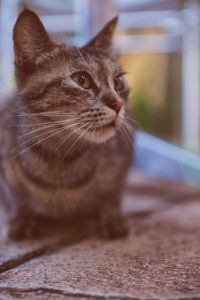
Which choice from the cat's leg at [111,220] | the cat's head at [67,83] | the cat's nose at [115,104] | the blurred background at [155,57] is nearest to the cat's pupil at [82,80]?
the cat's head at [67,83]

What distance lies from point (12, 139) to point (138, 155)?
5.13 ft

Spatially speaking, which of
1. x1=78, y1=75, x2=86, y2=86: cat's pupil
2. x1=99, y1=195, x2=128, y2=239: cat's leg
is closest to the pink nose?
x1=78, y1=75, x2=86, y2=86: cat's pupil

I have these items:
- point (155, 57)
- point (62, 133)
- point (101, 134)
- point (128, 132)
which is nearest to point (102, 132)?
point (101, 134)

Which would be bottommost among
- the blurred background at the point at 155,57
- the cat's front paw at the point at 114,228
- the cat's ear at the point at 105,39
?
the cat's front paw at the point at 114,228

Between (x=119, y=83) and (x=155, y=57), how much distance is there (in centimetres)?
237

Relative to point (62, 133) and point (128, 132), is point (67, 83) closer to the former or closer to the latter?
point (62, 133)

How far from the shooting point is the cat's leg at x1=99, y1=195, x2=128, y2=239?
1.48m

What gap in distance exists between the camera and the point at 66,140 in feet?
4.42

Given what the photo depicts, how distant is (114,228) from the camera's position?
1484 millimetres

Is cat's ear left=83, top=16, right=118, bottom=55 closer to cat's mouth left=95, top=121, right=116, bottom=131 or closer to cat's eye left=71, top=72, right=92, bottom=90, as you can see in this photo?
cat's eye left=71, top=72, right=92, bottom=90

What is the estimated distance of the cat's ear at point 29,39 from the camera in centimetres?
128

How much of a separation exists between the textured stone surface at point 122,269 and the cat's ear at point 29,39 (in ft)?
1.70

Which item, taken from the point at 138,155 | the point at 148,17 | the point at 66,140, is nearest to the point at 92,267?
the point at 66,140

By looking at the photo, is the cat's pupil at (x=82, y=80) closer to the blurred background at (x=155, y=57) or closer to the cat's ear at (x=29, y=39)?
the cat's ear at (x=29, y=39)
